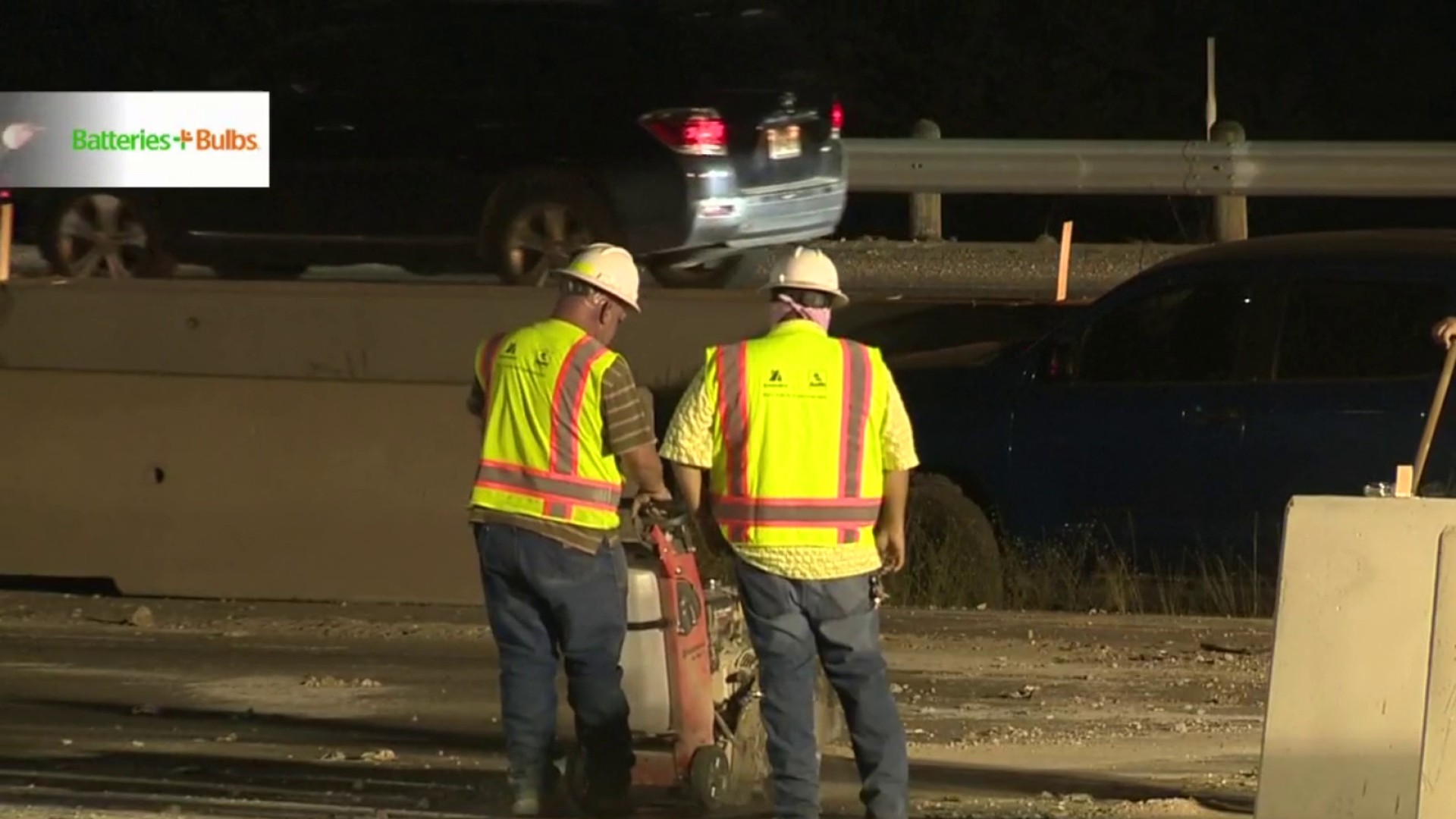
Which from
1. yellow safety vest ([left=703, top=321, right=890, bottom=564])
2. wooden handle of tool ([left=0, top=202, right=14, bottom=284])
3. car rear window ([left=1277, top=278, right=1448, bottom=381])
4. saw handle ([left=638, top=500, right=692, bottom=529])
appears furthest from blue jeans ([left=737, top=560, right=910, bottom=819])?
wooden handle of tool ([left=0, top=202, right=14, bottom=284])

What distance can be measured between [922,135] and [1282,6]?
423 inches

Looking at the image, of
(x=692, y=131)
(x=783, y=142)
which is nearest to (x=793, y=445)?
(x=692, y=131)

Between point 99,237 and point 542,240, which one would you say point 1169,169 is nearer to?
point 542,240

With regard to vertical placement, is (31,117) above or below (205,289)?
above

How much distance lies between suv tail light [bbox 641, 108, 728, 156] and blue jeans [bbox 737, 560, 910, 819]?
8.43m

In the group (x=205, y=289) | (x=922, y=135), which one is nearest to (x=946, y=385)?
(x=205, y=289)

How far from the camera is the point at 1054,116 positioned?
28.7m

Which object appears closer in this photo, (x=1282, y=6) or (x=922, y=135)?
(x=922, y=135)

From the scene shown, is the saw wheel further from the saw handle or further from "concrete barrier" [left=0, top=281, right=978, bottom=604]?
"concrete barrier" [left=0, top=281, right=978, bottom=604]

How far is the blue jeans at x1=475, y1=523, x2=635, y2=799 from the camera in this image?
818cm

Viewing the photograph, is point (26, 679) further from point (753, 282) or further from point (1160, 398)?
point (753, 282)

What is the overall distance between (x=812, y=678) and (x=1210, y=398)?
508 cm

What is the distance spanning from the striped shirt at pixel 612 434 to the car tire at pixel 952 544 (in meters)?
4.77

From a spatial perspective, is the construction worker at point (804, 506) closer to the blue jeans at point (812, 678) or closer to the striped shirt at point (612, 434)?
the blue jeans at point (812, 678)
